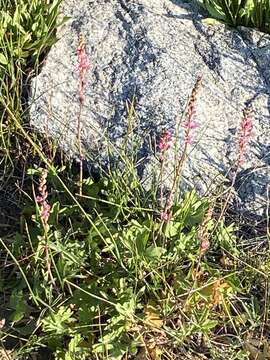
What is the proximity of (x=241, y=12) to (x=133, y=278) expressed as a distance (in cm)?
136

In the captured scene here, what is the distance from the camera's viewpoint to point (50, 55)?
341cm

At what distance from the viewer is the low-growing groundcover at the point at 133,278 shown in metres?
2.71

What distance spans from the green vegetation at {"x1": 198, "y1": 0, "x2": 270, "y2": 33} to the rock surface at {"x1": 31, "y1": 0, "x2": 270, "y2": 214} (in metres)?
0.05

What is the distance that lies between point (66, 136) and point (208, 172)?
0.63 meters

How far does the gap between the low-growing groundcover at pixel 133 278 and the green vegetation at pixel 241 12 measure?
0.71 meters

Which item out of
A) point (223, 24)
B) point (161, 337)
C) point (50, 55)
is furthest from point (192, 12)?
point (161, 337)

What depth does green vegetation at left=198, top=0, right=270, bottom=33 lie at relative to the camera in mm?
3338

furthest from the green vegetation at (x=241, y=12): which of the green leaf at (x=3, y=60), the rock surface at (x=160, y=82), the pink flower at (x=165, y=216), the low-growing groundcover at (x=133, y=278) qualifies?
the pink flower at (x=165, y=216)

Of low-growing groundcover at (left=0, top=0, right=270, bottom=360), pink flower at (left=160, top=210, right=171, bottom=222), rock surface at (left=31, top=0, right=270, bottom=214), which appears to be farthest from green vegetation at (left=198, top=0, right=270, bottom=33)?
pink flower at (left=160, top=210, right=171, bottom=222)

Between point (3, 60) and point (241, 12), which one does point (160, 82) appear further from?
point (3, 60)

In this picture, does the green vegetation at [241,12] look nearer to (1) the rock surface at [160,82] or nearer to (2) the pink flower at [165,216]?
(1) the rock surface at [160,82]

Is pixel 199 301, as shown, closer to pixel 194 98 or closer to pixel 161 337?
pixel 161 337

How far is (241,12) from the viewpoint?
336cm

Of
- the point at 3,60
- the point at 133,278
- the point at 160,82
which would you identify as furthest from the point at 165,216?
the point at 3,60
